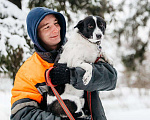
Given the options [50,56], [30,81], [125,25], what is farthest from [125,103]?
[30,81]

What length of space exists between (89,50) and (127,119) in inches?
177

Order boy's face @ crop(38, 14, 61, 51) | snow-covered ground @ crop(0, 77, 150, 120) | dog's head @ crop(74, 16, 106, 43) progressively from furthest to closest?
snow-covered ground @ crop(0, 77, 150, 120), dog's head @ crop(74, 16, 106, 43), boy's face @ crop(38, 14, 61, 51)

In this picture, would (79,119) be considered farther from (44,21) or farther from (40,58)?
(44,21)

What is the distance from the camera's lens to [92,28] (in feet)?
6.38

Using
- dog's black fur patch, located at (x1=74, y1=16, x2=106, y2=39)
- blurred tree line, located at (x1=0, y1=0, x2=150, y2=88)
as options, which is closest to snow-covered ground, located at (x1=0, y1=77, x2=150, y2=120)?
blurred tree line, located at (x1=0, y1=0, x2=150, y2=88)

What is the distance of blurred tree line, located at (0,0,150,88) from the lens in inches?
148

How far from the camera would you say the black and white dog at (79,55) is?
1587 millimetres

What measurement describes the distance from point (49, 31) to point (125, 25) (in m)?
5.61

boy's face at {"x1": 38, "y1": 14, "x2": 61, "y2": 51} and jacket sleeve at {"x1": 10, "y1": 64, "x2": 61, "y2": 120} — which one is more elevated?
boy's face at {"x1": 38, "y1": 14, "x2": 61, "y2": 51}

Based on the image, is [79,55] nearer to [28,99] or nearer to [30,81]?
[30,81]

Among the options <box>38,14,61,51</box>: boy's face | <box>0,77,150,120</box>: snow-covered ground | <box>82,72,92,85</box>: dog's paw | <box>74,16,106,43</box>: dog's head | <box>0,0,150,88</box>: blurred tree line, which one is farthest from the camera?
<box>0,77,150,120</box>: snow-covered ground

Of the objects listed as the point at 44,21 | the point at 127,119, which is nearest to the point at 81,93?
the point at 44,21

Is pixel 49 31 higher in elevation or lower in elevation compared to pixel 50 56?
higher

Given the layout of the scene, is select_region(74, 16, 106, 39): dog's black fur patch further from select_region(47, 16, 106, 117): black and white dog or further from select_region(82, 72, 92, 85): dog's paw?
select_region(82, 72, 92, 85): dog's paw
